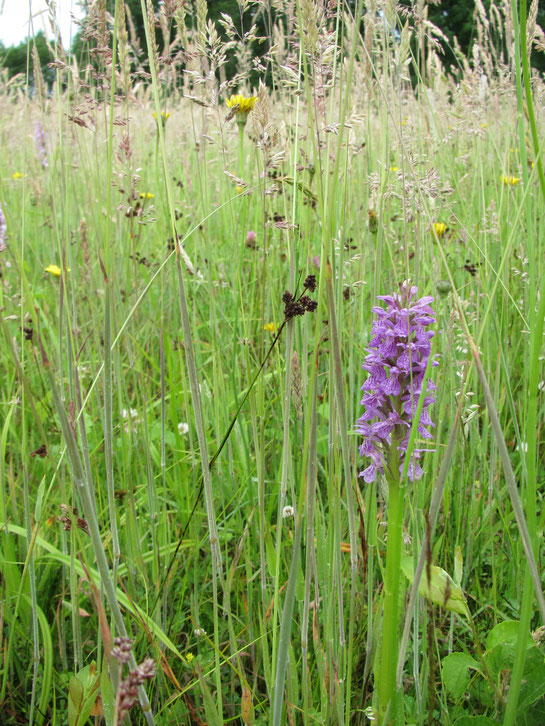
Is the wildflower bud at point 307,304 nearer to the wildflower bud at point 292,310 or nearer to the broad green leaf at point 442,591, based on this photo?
the wildflower bud at point 292,310

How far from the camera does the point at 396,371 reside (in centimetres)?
75

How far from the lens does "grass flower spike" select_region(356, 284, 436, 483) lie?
75 centimetres

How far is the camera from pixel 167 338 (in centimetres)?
183

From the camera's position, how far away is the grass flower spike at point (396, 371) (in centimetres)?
75

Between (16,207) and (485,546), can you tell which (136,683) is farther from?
(16,207)

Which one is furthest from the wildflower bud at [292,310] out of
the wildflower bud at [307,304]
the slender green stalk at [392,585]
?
the slender green stalk at [392,585]

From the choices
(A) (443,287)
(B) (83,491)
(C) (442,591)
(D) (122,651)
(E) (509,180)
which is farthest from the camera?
(E) (509,180)

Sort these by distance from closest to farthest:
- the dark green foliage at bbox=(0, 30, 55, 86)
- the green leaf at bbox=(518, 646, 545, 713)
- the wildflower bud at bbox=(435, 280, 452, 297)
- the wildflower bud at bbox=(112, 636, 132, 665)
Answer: the wildflower bud at bbox=(112, 636, 132, 665), the green leaf at bbox=(518, 646, 545, 713), the wildflower bud at bbox=(435, 280, 452, 297), the dark green foliage at bbox=(0, 30, 55, 86)

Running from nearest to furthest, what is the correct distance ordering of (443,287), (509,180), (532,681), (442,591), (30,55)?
(442,591), (532,681), (443,287), (30,55), (509,180)

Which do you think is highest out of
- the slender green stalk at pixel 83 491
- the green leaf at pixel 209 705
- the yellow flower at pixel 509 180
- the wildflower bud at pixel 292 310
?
the yellow flower at pixel 509 180

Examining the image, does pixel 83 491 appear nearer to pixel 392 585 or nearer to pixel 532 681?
pixel 392 585

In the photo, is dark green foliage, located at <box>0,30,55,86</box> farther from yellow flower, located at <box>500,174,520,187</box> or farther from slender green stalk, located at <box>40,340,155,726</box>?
yellow flower, located at <box>500,174,520,187</box>

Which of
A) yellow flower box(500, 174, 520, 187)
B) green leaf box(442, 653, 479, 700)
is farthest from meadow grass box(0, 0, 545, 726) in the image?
yellow flower box(500, 174, 520, 187)

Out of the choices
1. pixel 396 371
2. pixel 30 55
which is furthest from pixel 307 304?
pixel 30 55
